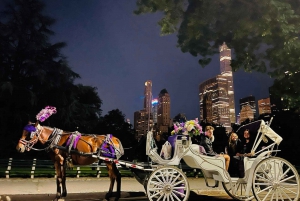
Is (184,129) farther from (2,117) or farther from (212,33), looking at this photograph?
(2,117)

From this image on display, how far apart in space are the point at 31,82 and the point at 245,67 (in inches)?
615

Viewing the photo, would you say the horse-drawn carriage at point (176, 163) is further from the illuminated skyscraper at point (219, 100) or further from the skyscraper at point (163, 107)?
the skyscraper at point (163, 107)

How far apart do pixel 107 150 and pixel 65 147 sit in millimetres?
1167

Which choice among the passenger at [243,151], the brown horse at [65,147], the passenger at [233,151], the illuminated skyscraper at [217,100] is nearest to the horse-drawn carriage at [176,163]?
the brown horse at [65,147]

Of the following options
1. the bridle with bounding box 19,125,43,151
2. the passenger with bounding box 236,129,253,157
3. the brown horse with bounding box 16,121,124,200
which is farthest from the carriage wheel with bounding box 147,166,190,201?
the bridle with bounding box 19,125,43,151

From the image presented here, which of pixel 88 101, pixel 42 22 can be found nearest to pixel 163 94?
pixel 88 101

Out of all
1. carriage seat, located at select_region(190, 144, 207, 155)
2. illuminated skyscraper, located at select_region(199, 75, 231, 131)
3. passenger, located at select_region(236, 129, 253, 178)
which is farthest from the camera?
illuminated skyscraper, located at select_region(199, 75, 231, 131)

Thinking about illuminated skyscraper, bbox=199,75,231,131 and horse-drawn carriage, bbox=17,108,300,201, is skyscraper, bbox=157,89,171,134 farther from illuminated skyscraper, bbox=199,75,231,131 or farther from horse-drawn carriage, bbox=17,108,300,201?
horse-drawn carriage, bbox=17,108,300,201

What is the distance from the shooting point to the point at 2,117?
65.6 feet

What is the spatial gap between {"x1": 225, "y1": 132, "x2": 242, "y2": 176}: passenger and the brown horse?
3.16m

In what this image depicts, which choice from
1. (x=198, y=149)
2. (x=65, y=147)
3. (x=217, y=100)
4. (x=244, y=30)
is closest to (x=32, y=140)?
(x=65, y=147)

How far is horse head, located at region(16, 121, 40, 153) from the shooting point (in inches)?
301

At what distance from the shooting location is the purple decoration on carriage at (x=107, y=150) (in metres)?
8.23

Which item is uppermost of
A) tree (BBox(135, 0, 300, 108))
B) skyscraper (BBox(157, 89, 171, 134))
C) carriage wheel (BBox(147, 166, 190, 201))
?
skyscraper (BBox(157, 89, 171, 134))
